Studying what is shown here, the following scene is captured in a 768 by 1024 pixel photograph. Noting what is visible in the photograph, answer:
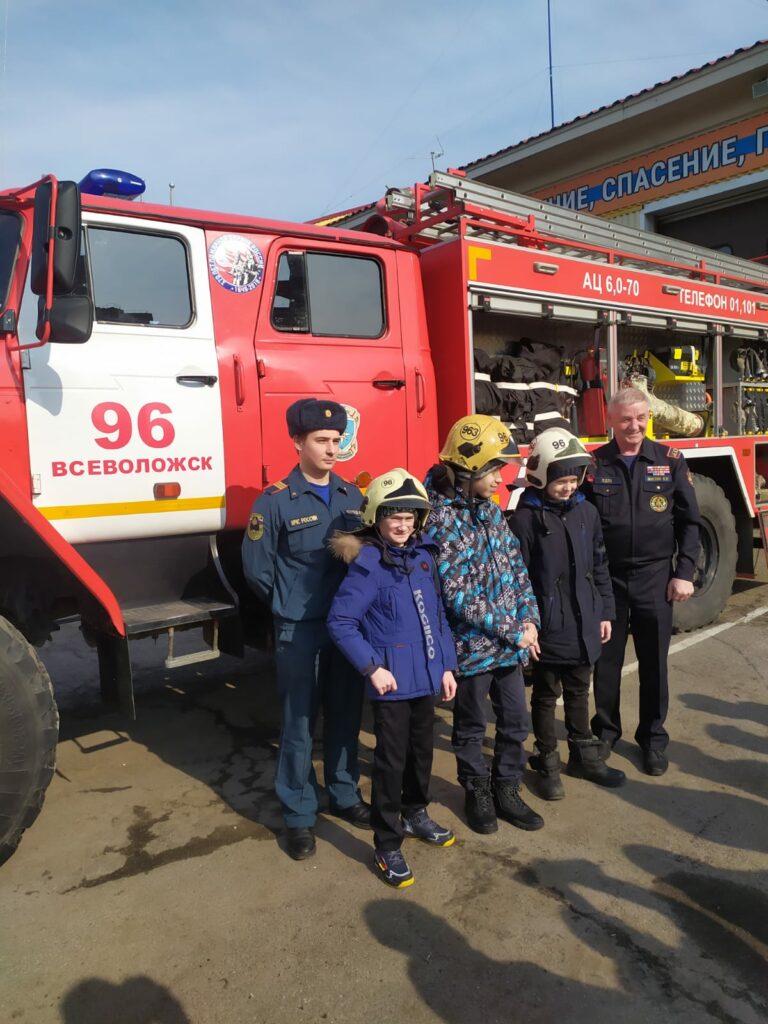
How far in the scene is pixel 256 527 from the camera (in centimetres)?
281

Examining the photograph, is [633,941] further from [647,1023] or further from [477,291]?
[477,291]

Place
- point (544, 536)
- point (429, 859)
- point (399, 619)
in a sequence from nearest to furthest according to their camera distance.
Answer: point (399, 619) < point (429, 859) < point (544, 536)

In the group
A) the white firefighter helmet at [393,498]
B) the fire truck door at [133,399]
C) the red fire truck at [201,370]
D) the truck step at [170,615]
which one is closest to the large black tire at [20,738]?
the red fire truck at [201,370]

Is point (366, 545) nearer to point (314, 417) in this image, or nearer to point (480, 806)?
point (314, 417)

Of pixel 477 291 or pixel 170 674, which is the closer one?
pixel 477 291

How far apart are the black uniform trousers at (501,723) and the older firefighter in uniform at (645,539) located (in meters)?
0.70

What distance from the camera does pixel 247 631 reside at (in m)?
3.65

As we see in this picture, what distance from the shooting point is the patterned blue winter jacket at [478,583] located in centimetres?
285

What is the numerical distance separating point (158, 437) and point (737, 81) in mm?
11740

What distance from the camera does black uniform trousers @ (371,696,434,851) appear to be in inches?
104

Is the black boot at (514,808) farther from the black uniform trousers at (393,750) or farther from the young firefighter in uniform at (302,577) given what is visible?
the young firefighter in uniform at (302,577)

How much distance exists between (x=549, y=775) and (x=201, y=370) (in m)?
2.31

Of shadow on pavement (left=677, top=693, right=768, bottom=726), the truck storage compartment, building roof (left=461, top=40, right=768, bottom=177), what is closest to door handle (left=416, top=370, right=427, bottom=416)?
the truck storage compartment

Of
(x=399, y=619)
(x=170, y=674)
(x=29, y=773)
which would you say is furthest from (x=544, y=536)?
(x=170, y=674)
